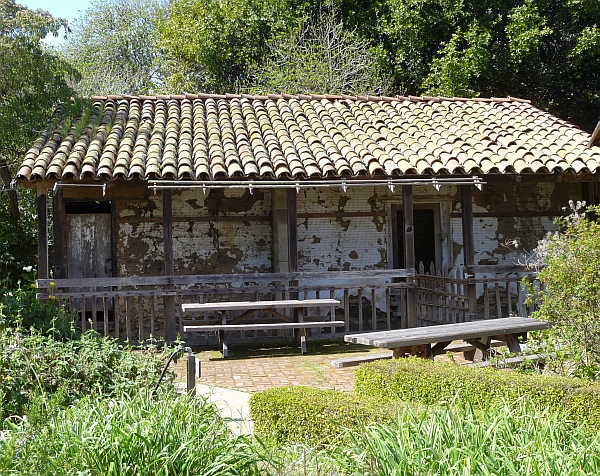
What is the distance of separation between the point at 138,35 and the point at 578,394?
2821 centimetres

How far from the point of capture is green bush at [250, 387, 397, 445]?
182 inches

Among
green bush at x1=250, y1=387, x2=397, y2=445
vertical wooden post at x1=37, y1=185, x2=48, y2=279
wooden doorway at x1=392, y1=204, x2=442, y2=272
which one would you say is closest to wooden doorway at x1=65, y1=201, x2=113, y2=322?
vertical wooden post at x1=37, y1=185, x2=48, y2=279

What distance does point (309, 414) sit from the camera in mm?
4820

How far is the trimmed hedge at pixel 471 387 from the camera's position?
4.89 meters

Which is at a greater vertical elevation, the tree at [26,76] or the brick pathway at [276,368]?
the tree at [26,76]

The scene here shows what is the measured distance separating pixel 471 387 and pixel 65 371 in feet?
10.4

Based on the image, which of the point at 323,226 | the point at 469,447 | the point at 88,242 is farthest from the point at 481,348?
the point at 88,242

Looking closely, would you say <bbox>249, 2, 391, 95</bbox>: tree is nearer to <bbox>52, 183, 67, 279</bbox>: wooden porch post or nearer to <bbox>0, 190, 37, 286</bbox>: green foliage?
<bbox>0, 190, 37, 286</bbox>: green foliage

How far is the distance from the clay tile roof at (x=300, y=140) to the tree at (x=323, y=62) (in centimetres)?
677

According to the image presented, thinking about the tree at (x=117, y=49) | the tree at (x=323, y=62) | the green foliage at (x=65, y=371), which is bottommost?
the green foliage at (x=65, y=371)

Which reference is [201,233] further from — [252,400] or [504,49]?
[504,49]

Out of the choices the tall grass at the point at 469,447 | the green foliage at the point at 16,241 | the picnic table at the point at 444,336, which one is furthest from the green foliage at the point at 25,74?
the tall grass at the point at 469,447

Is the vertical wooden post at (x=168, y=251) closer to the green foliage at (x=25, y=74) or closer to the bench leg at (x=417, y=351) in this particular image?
the green foliage at (x=25, y=74)

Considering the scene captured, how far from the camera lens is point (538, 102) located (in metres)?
20.8
